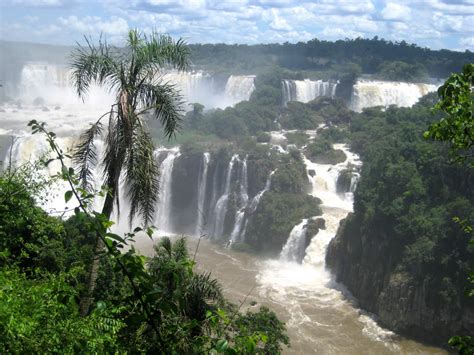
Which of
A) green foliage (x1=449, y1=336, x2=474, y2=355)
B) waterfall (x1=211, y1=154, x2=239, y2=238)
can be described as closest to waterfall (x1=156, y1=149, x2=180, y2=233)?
waterfall (x1=211, y1=154, x2=239, y2=238)

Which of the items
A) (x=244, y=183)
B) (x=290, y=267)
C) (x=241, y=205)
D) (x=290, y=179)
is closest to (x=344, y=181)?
(x=290, y=179)

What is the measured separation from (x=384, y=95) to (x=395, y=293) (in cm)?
3416

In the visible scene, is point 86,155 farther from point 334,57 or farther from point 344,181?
point 334,57

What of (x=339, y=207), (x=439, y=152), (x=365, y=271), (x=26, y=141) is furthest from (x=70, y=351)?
(x=26, y=141)

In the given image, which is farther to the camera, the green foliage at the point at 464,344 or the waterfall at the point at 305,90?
the waterfall at the point at 305,90

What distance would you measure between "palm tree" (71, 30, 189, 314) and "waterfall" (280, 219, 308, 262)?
68.7ft

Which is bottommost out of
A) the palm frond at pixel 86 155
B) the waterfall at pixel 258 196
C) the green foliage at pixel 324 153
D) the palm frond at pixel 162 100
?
the waterfall at pixel 258 196

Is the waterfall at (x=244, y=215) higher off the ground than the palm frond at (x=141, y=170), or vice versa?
the palm frond at (x=141, y=170)

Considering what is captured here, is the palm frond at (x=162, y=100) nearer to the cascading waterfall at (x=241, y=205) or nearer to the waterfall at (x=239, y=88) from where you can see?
the cascading waterfall at (x=241, y=205)

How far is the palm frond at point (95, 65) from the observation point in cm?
802

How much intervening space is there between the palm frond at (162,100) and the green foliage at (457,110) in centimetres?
419

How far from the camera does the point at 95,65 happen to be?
813 centimetres

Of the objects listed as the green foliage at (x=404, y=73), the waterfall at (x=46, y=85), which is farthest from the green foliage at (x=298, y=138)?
the waterfall at (x=46, y=85)

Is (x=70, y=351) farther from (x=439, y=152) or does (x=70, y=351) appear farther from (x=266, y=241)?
(x=266, y=241)
